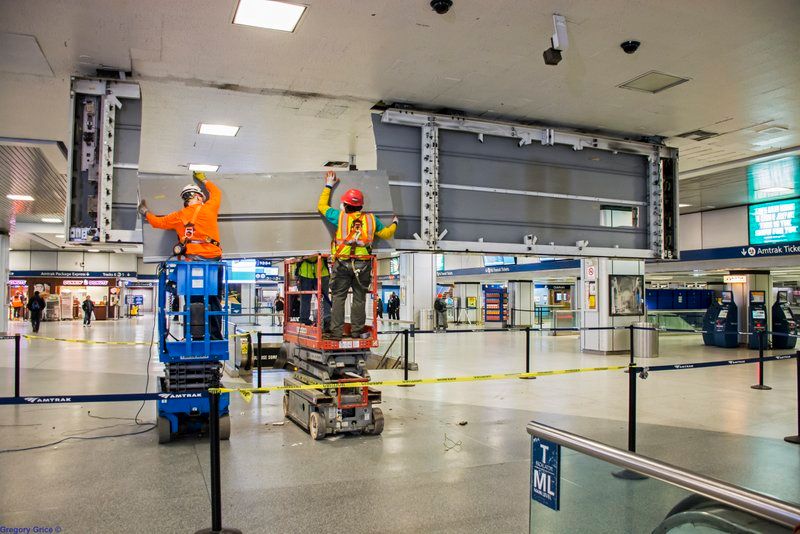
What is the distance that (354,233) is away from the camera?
6152 mm

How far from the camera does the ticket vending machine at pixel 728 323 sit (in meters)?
17.8

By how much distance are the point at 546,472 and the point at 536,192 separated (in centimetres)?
440

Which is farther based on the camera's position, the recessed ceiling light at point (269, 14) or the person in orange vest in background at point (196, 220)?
the person in orange vest in background at point (196, 220)

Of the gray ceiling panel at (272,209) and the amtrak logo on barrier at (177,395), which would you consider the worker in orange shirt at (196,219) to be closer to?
the gray ceiling panel at (272,209)

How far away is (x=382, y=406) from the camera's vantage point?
8.48 m

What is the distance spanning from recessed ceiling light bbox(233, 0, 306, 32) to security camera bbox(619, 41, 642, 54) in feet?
9.89

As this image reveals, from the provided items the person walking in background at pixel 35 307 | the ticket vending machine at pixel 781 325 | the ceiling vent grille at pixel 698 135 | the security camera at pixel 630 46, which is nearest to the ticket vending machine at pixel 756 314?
the ticket vending machine at pixel 781 325

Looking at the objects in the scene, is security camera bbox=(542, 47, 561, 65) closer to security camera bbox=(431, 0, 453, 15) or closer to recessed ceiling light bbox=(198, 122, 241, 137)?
security camera bbox=(431, 0, 453, 15)

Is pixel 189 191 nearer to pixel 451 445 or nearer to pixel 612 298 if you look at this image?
pixel 451 445

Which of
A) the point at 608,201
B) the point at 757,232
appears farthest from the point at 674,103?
the point at 757,232

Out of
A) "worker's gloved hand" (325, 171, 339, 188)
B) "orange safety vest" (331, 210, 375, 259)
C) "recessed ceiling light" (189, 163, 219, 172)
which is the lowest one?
"orange safety vest" (331, 210, 375, 259)

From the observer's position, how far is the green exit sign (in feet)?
49.8

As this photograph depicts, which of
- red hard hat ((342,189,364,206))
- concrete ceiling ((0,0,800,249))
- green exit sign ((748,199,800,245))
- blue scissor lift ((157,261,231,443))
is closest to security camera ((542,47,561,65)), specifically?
concrete ceiling ((0,0,800,249))

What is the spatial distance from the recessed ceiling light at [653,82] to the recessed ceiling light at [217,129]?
206 inches
